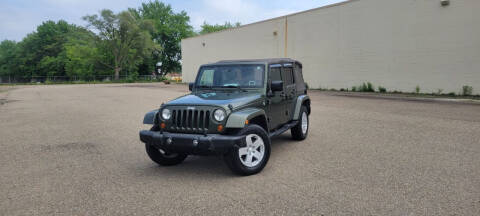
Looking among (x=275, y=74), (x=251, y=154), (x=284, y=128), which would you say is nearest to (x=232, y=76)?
(x=275, y=74)

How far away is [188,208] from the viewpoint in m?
3.73

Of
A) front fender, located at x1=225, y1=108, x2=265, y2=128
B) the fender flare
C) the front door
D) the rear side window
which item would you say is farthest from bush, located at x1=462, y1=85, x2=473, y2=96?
front fender, located at x1=225, y1=108, x2=265, y2=128

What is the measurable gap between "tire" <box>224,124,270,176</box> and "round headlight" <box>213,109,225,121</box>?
0.31 metres

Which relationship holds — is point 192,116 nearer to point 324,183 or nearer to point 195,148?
point 195,148

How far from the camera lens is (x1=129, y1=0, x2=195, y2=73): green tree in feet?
244

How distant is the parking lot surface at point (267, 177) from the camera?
376 cm

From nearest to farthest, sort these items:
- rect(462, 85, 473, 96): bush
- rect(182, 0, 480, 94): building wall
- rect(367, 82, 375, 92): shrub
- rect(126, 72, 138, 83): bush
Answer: rect(462, 85, 473, 96): bush, rect(182, 0, 480, 94): building wall, rect(367, 82, 375, 92): shrub, rect(126, 72, 138, 83): bush

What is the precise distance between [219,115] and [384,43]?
64.6 ft

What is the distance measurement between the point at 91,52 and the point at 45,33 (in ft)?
106

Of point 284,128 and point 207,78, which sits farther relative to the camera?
point 284,128

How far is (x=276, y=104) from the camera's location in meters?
6.04

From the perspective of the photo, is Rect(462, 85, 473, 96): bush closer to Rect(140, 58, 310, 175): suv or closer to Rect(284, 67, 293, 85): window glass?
Rect(284, 67, 293, 85): window glass

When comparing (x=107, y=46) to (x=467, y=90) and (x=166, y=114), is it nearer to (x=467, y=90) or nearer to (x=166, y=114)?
(x=467, y=90)

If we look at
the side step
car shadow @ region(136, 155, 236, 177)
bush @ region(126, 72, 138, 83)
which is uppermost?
bush @ region(126, 72, 138, 83)
